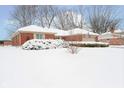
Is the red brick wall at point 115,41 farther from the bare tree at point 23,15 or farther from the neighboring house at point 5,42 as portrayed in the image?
the neighboring house at point 5,42

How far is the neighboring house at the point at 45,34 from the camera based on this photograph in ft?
14.8

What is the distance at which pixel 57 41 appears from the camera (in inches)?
184

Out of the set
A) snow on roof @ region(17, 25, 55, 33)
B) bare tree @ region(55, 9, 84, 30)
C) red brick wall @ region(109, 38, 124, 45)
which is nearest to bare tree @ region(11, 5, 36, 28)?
snow on roof @ region(17, 25, 55, 33)

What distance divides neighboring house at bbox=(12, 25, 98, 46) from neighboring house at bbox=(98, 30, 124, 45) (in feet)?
0.58

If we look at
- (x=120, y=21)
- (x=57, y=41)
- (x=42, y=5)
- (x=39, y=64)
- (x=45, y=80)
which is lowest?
(x=45, y=80)

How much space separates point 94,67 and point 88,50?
0.49 m

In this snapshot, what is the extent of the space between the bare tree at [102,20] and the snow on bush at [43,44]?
756 millimetres

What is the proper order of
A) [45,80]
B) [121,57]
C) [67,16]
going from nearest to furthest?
[45,80] → [121,57] → [67,16]

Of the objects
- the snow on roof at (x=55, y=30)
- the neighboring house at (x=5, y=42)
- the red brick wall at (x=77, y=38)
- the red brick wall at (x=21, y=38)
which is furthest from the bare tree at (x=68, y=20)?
the neighboring house at (x=5, y=42)

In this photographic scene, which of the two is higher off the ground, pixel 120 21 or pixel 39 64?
pixel 120 21

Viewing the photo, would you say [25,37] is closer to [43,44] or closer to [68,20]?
[43,44]

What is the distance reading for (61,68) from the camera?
425cm
